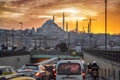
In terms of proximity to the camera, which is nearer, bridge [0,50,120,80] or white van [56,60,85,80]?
white van [56,60,85,80]

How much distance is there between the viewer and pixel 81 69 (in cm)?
2411

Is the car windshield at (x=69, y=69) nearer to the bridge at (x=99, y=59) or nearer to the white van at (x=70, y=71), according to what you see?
the white van at (x=70, y=71)

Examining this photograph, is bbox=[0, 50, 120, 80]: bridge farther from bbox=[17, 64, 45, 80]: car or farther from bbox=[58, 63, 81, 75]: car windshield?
bbox=[58, 63, 81, 75]: car windshield

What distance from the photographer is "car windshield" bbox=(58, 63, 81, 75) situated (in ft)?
79.0

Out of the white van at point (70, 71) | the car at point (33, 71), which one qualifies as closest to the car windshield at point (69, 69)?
the white van at point (70, 71)

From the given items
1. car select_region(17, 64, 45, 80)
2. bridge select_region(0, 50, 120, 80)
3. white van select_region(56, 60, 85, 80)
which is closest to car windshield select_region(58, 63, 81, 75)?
white van select_region(56, 60, 85, 80)

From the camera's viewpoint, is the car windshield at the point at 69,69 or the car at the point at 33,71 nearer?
the car windshield at the point at 69,69

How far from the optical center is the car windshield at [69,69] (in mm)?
24094

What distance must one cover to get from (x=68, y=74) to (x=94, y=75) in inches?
389

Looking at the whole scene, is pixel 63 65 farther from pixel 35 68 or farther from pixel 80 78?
pixel 35 68

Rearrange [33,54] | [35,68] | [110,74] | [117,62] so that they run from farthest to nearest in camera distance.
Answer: [33,54] < [110,74] < [117,62] < [35,68]

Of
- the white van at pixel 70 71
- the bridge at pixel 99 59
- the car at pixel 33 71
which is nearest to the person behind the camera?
the white van at pixel 70 71

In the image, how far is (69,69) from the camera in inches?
953

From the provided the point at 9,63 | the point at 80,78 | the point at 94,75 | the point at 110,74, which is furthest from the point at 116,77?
the point at 9,63
